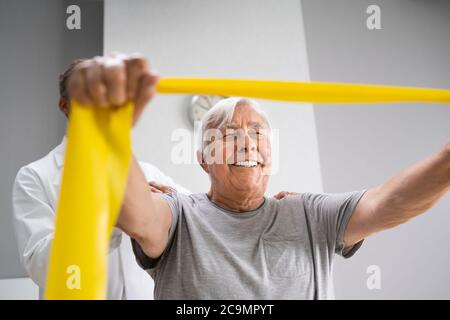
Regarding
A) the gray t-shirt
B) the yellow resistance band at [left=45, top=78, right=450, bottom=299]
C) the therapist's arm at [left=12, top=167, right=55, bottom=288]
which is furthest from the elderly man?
the therapist's arm at [left=12, top=167, right=55, bottom=288]

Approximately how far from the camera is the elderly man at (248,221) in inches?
34.6

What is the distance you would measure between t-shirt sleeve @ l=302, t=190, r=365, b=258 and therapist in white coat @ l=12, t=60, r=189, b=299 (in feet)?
1.64

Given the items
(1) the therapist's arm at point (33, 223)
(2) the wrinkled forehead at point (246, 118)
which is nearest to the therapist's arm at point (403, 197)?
(2) the wrinkled forehead at point (246, 118)

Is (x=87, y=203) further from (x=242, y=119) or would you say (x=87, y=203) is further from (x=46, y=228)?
(x=46, y=228)

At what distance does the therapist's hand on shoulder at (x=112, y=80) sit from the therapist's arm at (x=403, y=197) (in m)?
0.59

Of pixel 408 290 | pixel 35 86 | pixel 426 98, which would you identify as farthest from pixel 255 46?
pixel 426 98

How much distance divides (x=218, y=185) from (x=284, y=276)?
0.26 meters

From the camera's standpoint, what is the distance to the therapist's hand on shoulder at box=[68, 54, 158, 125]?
0.54 m

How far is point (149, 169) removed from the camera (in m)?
1.63

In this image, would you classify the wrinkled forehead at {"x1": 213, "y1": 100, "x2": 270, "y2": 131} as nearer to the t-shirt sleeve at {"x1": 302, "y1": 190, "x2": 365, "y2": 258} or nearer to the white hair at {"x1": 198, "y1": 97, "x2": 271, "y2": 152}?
the white hair at {"x1": 198, "y1": 97, "x2": 271, "y2": 152}

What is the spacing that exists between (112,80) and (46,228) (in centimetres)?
91

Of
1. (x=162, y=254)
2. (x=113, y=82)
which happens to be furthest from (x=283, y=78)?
(x=113, y=82)

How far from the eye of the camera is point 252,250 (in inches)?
36.6

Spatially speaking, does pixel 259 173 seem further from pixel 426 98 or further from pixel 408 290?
pixel 408 290
